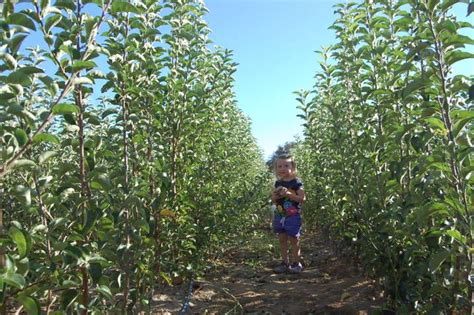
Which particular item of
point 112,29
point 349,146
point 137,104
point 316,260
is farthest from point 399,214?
point 316,260

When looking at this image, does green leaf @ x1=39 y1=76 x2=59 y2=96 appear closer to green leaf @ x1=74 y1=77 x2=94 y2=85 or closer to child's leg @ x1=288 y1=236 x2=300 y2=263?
green leaf @ x1=74 y1=77 x2=94 y2=85

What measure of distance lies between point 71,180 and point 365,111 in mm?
2149

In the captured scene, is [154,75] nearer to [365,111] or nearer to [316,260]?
[365,111]

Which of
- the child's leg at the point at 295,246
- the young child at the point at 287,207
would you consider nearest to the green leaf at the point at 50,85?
the young child at the point at 287,207

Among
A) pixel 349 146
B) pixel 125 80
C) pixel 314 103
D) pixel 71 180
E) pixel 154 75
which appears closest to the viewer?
pixel 71 180

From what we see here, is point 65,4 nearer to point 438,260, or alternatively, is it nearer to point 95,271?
point 95,271

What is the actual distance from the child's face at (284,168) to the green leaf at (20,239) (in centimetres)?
453

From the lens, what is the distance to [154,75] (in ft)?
10.8

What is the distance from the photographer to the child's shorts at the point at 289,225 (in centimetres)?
573

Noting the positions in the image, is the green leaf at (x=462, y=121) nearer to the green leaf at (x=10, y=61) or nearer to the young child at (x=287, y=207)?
the green leaf at (x=10, y=61)

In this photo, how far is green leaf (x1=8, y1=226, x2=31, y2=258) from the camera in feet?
4.82

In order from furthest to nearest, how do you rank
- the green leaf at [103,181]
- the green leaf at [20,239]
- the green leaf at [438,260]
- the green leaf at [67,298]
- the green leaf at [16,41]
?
the green leaf at [438,260]
the green leaf at [103,181]
the green leaf at [67,298]
the green leaf at [16,41]
the green leaf at [20,239]

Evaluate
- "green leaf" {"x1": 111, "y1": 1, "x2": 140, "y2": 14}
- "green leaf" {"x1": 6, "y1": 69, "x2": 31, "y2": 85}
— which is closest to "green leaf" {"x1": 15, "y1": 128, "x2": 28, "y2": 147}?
"green leaf" {"x1": 6, "y1": 69, "x2": 31, "y2": 85}

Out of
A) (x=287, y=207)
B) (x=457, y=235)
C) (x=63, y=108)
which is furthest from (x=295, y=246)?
(x=63, y=108)
